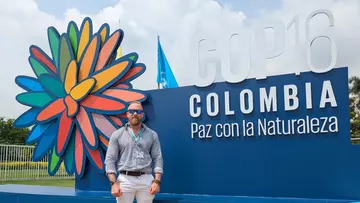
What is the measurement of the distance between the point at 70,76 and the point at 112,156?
1702 mm

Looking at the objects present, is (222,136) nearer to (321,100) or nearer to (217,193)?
(217,193)

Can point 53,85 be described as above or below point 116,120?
above

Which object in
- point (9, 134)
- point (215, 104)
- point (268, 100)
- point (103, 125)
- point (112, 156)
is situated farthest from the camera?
point (9, 134)

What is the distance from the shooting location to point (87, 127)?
15.9 ft

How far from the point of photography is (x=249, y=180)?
13.2 feet

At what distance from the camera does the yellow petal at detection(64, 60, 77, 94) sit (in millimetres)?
4980

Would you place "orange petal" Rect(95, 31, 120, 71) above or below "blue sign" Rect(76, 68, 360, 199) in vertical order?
above

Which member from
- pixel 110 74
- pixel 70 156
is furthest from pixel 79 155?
pixel 110 74

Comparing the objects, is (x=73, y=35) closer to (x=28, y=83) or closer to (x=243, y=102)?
(x=28, y=83)

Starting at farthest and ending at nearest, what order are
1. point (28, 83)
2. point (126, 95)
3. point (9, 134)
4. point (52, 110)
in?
point (9, 134)
point (28, 83)
point (52, 110)
point (126, 95)

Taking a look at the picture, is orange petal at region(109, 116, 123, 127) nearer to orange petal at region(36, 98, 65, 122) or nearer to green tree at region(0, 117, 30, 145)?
orange petal at region(36, 98, 65, 122)

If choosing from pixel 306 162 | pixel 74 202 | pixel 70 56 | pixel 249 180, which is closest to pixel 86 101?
pixel 70 56

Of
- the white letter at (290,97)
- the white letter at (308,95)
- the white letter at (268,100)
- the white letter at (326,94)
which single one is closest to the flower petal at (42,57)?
the white letter at (268,100)

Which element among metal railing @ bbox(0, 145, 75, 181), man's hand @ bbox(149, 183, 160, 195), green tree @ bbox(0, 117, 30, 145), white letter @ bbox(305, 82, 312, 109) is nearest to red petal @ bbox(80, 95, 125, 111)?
man's hand @ bbox(149, 183, 160, 195)
